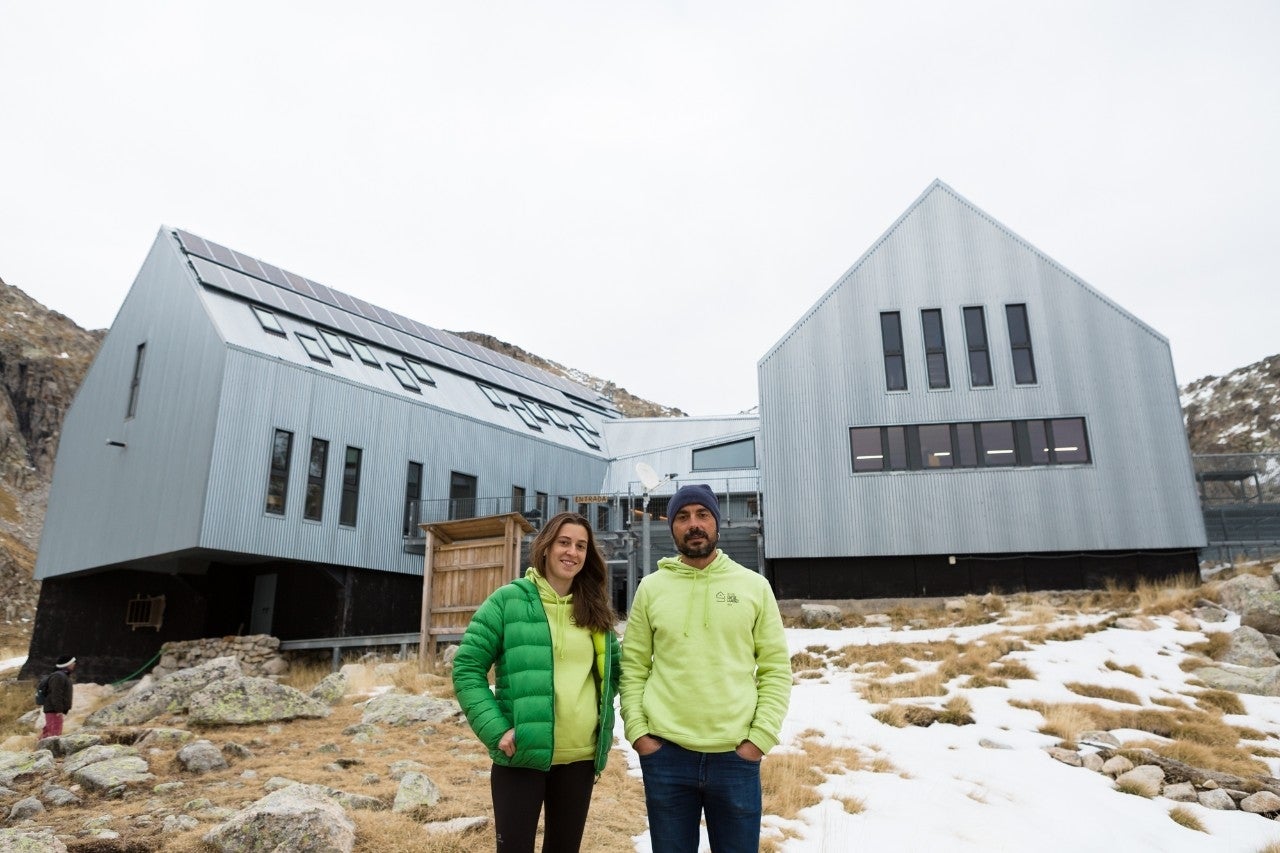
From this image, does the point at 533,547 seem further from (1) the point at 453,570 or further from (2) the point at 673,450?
(2) the point at 673,450

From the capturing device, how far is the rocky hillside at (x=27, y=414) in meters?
58.0

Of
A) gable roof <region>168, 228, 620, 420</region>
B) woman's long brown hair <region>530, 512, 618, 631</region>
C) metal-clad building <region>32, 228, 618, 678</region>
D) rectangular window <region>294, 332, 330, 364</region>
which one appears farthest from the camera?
gable roof <region>168, 228, 620, 420</region>

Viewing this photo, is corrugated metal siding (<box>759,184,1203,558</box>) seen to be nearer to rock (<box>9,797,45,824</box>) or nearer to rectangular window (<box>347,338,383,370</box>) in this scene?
rectangular window (<box>347,338,383,370</box>)

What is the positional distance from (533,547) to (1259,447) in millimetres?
80893

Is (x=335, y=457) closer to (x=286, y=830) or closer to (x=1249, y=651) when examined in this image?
(x=286, y=830)

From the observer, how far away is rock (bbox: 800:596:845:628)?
19362 millimetres

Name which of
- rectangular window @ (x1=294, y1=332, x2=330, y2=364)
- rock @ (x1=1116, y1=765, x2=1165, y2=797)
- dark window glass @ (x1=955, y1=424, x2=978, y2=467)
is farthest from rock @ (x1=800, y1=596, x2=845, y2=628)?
rectangular window @ (x1=294, y1=332, x2=330, y2=364)

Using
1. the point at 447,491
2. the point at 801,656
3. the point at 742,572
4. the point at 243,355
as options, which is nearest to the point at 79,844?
the point at 742,572

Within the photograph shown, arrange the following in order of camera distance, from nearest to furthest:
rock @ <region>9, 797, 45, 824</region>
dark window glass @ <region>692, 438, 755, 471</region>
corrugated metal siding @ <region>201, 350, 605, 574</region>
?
rock @ <region>9, 797, 45, 824</region> → corrugated metal siding @ <region>201, 350, 605, 574</region> → dark window glass @ <region>692, 438, 755, 471</region>

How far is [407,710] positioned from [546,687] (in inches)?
330

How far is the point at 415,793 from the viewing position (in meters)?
6.52

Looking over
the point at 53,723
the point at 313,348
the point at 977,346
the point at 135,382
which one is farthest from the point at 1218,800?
the point at 135,382

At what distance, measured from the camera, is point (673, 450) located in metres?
30.7

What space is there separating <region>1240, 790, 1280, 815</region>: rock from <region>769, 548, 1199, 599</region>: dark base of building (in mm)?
14219
